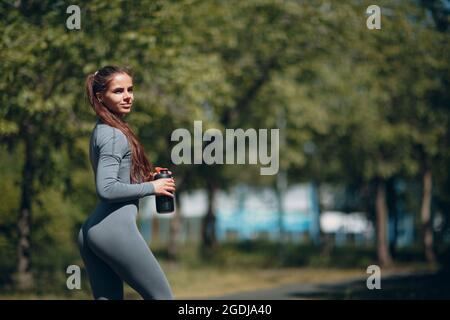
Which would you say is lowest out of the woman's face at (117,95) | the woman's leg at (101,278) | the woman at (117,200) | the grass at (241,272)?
the grass at (241,272)

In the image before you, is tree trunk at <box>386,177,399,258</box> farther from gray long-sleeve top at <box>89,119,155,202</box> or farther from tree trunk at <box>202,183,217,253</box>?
gray long-sleeve top at <box>89,119,155,202</box>

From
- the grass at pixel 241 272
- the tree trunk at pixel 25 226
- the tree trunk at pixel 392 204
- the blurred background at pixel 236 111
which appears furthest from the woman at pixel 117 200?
the tree trunk at pixel 392 204

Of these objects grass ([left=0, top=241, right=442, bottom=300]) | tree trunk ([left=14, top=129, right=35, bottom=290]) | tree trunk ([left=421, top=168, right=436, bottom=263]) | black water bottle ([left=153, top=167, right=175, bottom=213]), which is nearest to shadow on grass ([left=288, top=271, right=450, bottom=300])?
grass ([left=0, top=241, right=442, bottom=300])

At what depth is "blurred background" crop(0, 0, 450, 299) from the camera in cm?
1270

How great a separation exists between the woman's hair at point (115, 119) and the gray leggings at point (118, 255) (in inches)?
8.6

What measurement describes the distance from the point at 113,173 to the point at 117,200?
0.48ft

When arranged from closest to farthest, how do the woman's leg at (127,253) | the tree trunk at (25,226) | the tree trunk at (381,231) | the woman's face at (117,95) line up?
the woman's leg at (127,253) < the woman's face at (117,95) < the tree trunk at (25,226) < the tree trunk at (381,231)

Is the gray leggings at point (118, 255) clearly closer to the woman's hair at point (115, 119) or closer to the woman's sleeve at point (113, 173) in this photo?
the woman's sleeve at point (113, 173)

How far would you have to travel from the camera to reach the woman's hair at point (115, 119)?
4.32 m

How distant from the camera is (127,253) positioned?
4.11 m

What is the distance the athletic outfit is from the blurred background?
7.88m

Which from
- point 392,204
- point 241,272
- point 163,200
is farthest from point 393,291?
point 392,204

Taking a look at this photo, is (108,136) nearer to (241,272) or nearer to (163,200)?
(163,200)
